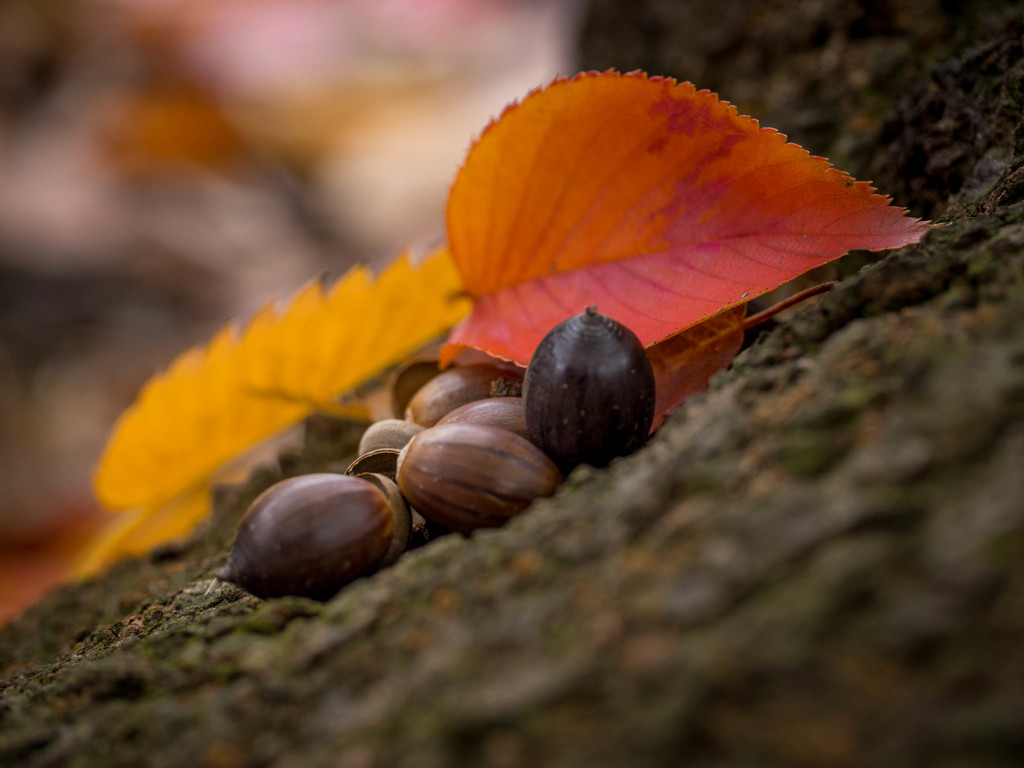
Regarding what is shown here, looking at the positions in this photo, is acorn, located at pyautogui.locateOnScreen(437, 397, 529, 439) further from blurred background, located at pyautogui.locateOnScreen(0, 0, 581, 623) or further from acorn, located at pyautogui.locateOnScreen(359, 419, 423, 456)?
blurred background, located at pyautogui.locateOnScreen(0, 0, 581, 623)

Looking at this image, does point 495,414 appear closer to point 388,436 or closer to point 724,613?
point 388,436

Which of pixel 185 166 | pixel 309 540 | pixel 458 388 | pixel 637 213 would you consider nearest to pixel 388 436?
pixel 458 388

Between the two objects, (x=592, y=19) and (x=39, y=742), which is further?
(x=592, y=19)

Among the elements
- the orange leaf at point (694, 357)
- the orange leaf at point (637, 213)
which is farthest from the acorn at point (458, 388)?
the orange leaf at point (694, 357)

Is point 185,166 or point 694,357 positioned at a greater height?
point 185,166

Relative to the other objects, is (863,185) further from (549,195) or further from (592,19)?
(592,19)

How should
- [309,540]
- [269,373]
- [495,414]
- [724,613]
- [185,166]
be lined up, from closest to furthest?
[724,613]
[309,540]
[495,414]
[269,373]
[185,166]

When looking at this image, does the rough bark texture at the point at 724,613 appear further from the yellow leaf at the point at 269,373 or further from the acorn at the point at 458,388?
the yellow leaf at the point at 269,373

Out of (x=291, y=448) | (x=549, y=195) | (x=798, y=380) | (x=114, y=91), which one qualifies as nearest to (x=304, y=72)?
(x=114, y=91)
